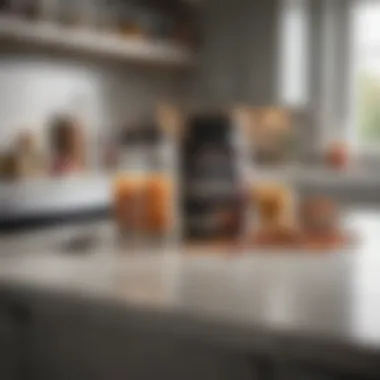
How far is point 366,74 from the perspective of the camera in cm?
382

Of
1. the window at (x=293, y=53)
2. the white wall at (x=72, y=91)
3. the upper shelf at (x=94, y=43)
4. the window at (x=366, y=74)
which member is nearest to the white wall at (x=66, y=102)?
the white wall at (x=72, y=91)

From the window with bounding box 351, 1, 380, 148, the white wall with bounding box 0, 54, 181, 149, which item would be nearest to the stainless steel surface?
the white wall with bounding box 0, 54, 181, 149

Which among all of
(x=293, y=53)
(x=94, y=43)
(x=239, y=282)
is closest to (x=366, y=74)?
(x=293, y=53)

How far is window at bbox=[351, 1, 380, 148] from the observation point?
12.4ft

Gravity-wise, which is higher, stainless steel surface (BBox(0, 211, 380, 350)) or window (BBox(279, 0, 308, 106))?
window (BBox(279, 0, 308, 106))

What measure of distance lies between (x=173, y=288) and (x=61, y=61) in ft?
7.18

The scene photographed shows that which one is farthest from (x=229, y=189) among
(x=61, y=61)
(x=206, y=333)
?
(x=61, y=61)

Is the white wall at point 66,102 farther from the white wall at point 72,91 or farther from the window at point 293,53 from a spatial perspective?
the window at point 293,53

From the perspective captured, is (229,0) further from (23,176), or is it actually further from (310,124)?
(23,176)

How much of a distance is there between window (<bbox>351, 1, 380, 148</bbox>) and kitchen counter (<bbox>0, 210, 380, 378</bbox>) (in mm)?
2277

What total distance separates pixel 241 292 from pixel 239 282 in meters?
0.09

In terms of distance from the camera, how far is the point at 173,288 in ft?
3.53

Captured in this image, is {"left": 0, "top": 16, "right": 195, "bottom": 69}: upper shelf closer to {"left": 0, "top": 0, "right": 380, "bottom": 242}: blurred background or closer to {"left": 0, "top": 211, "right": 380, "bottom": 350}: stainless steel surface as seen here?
{"left": 0, "top": 0, "right": 380, "bottom": 242}: blurred background

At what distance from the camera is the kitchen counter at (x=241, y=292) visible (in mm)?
834
